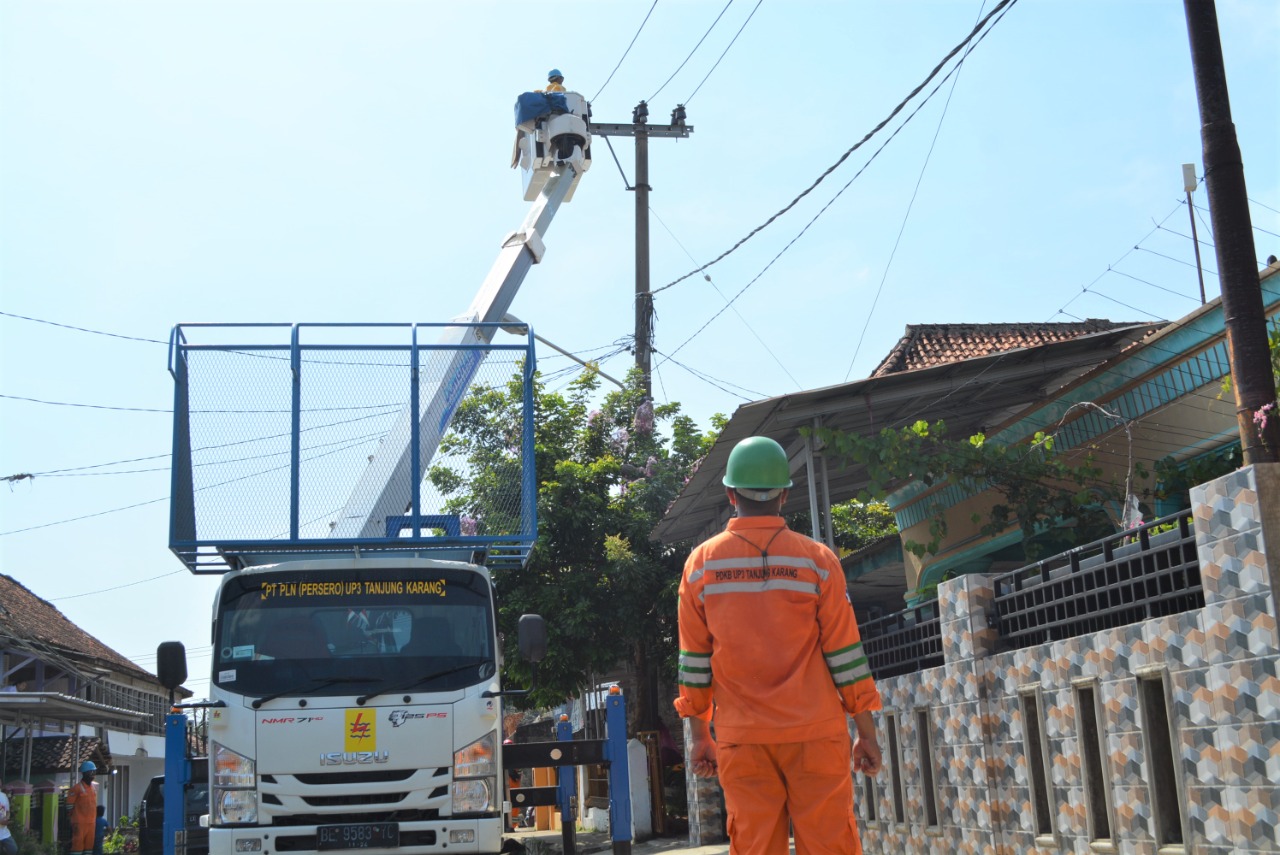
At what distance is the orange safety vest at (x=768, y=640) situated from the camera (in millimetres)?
4754

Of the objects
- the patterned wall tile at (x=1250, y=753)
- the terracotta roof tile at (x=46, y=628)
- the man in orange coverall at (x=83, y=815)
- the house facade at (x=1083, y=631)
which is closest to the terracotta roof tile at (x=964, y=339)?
the house facade at (x=1083, y=631)

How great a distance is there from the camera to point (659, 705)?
21.6 meters

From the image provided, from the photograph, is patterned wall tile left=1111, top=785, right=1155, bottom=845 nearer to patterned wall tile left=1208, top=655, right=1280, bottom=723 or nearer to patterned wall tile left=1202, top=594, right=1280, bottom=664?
patterned wall tile left=1208, top=655, right=1280, bottom=723

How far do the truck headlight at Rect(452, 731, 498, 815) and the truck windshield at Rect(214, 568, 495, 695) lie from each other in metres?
0.42

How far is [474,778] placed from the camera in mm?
8523

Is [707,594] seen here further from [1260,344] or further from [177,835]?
[177,835]

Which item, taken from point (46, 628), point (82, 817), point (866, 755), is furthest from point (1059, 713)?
point (46, 628)

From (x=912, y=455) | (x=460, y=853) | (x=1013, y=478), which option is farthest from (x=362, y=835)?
(x=1013, y=478)

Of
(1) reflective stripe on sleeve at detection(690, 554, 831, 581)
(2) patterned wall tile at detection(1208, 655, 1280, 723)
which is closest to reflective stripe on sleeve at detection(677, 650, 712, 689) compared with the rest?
(1) reflective stripe on sleeve at detection(690, 554, 831, 581)

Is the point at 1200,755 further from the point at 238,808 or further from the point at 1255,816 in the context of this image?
the point at 238,808

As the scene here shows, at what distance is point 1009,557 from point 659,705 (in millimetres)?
7744

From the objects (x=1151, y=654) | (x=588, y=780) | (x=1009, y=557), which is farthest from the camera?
(x=588, y=780)

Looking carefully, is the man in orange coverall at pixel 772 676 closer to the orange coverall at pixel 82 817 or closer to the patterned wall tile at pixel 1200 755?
the patterned wall tile at pixel 1200 755

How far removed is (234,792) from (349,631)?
1225 mm
